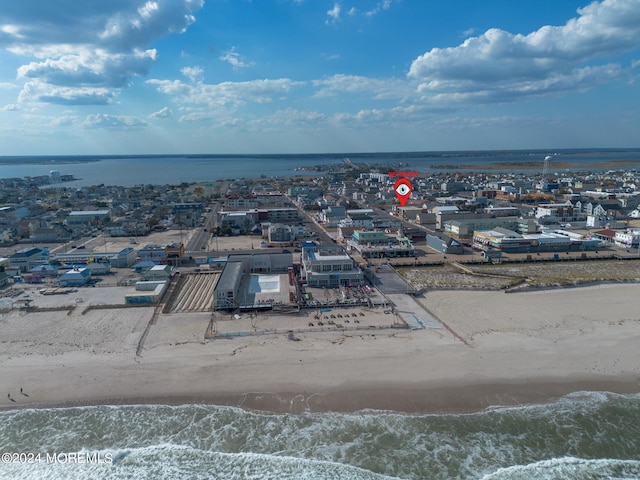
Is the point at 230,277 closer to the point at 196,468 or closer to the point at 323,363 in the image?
the point at 323,363

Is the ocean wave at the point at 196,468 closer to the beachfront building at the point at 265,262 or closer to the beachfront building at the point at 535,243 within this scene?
the beachfront building at the point at 265,262

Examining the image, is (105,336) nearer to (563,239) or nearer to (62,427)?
(62,427)

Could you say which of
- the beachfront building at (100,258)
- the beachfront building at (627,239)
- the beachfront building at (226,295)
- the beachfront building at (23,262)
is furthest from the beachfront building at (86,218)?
the beachfront building at (627,239)

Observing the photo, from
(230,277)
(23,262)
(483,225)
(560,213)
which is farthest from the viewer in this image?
(560,213)

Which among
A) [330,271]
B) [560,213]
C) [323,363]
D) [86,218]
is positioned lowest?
[323,363]

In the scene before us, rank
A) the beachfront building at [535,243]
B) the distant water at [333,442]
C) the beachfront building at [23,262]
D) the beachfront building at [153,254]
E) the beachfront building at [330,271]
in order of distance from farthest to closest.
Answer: the beachfront building at [535,243] → the beachfront building at [153,254] → the beachfront building at [23,262] → the beachfront building at [330,271] → the distant water at [333,442]

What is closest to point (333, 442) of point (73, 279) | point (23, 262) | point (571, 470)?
point (571, 470)

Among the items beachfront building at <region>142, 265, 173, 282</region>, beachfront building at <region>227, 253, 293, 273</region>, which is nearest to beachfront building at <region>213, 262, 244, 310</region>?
beachfront building at <region>227, 253, 293, 273</region>
